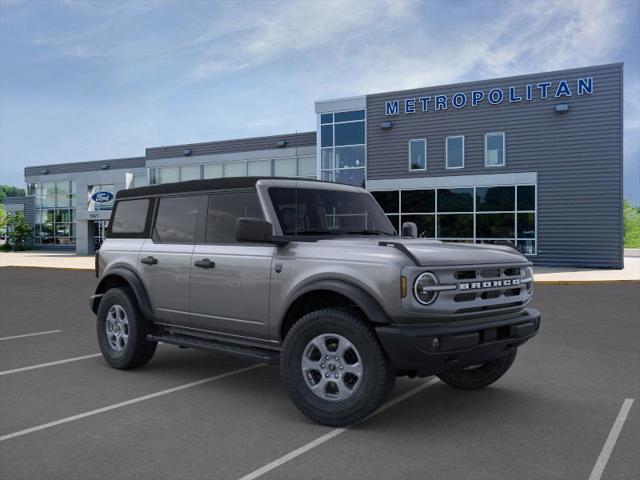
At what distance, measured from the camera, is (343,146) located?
29.2 meters

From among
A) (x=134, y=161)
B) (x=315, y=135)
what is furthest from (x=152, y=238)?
(x=134, y=161)

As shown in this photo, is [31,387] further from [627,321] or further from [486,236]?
[486,236]

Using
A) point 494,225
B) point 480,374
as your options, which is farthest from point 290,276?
point 494,225

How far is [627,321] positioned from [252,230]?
8196 millimetres

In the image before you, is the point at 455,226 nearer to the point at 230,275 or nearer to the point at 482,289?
the point at 230,275

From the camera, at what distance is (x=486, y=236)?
84.9 feet

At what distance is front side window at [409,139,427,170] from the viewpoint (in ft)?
89.6

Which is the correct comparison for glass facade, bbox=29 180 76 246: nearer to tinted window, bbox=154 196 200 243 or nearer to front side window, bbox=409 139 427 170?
front side window, bbox=409 139 427 170

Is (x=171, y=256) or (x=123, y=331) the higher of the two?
(x=171, y=256)

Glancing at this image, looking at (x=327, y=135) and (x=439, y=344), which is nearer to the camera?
(x=439, y=344)

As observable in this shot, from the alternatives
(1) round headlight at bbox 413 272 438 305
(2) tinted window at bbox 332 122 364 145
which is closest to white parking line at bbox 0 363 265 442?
(1) round headlight at bbox 413 272 438 305

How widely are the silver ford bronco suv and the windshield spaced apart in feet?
0.04

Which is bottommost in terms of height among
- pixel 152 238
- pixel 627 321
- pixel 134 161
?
pixel 627 321

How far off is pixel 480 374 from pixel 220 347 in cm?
248
